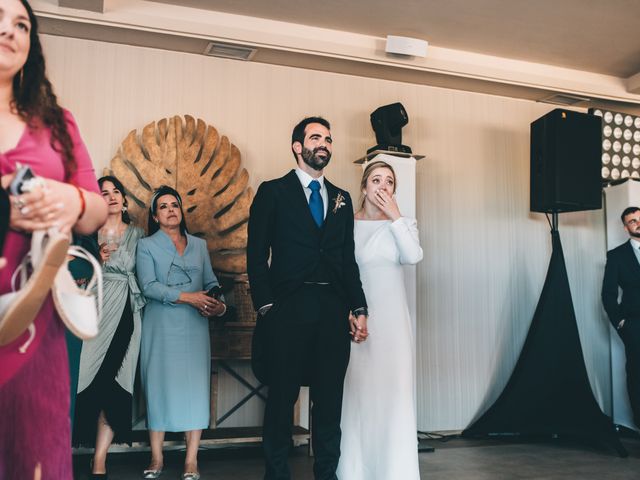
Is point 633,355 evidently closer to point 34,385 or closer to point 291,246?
point 291,246

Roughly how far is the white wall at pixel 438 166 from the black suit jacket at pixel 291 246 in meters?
1.85

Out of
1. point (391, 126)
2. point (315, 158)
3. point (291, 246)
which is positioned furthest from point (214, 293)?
point (391, 126)

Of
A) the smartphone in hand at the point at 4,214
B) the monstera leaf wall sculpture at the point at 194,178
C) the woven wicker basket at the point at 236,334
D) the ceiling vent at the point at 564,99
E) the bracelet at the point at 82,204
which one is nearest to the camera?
the smartphone in hand at the point at 4,214

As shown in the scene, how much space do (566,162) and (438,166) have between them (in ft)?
3.24

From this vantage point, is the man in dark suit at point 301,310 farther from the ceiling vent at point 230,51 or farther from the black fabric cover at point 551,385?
the black fabric cover at point 551,385

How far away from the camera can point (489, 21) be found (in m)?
4.50

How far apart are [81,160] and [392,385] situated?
2004mm

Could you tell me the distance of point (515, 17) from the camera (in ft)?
14.6

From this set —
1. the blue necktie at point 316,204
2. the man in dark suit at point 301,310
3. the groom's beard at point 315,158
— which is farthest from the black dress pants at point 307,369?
the groom's beard at point 315,158

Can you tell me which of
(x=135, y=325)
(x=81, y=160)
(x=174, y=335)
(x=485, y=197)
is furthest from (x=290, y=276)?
(x=485, y=197)

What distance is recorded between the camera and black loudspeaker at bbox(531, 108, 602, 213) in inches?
185

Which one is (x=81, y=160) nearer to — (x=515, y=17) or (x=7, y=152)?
(x=7, y=152)

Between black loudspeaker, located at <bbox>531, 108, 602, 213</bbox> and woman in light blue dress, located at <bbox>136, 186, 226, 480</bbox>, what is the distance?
2.72 meters

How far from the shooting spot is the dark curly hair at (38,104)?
3.80 feet
